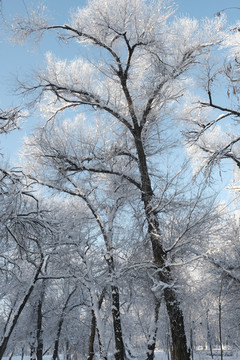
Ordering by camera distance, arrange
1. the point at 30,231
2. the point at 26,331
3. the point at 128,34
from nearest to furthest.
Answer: the point at 30,231 < the point at 128,34 < the point at 26,331

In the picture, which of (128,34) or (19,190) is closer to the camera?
(19,190)

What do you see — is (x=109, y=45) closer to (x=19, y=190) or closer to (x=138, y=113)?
(x=138, y=113)

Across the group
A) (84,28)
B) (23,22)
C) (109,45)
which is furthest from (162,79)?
(23,22)

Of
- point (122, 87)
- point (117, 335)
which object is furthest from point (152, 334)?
point (122, 87)

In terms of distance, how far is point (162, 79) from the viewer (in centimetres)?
963

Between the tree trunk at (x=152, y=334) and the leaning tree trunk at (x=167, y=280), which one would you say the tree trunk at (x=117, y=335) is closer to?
the tree trunk at (x=152, y=334)

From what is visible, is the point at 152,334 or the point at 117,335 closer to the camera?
the point at 117,335

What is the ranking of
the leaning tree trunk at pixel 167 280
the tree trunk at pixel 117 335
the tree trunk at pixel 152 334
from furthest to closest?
1. the tree trunk at pixel 152 334
2. the tree trunk at pixel 117 335
3. the leaning tree trunk at pixel 167 280

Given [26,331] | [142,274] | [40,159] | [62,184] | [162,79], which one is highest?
[162,79]

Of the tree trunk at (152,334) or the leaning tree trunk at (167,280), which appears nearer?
the leaning tree trunk at (167,280)

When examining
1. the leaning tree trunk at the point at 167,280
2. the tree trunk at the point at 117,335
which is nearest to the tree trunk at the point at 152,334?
the tree trunk at the point at 117,335

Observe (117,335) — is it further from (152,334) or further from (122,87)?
(122,87)

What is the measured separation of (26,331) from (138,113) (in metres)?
20.1

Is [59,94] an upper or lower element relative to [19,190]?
upper
